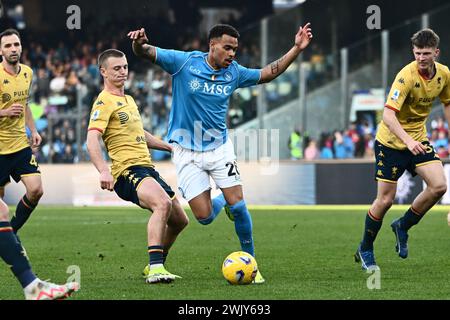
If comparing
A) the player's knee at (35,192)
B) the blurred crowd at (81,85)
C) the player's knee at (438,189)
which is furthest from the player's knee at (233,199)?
the blurred crowd at (81,85)

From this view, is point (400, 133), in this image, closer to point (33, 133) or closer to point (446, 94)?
point (446, 94)

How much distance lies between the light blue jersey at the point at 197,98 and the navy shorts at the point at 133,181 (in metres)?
0.56

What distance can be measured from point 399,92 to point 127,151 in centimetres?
262

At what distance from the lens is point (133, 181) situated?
9289 millimetres

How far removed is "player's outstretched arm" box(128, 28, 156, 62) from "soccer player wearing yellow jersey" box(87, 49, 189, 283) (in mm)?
175

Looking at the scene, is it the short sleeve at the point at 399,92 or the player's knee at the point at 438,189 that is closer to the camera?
the short sleeve at the point at 399,92

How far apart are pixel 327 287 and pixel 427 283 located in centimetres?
91

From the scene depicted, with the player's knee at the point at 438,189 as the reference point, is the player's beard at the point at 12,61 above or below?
above

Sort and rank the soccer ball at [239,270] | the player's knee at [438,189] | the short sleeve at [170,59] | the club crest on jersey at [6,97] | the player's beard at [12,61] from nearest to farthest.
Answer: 1. the soccer ball at [239,270]
2. the short sleeve at [170,59]
3. the player's knee at [438,189]
4. the player's beard at [12,61]
5. the club crest on jersey at [6,97]

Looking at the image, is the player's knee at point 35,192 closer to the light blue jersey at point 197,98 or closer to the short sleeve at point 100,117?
the light blue jersey at point 197,98

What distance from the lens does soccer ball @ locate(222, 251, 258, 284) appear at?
887 cm

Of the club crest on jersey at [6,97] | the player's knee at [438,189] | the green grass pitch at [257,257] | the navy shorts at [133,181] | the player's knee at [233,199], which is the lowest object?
the green grass pitch at [257,257]

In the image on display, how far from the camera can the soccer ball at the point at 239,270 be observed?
8.87 meters
